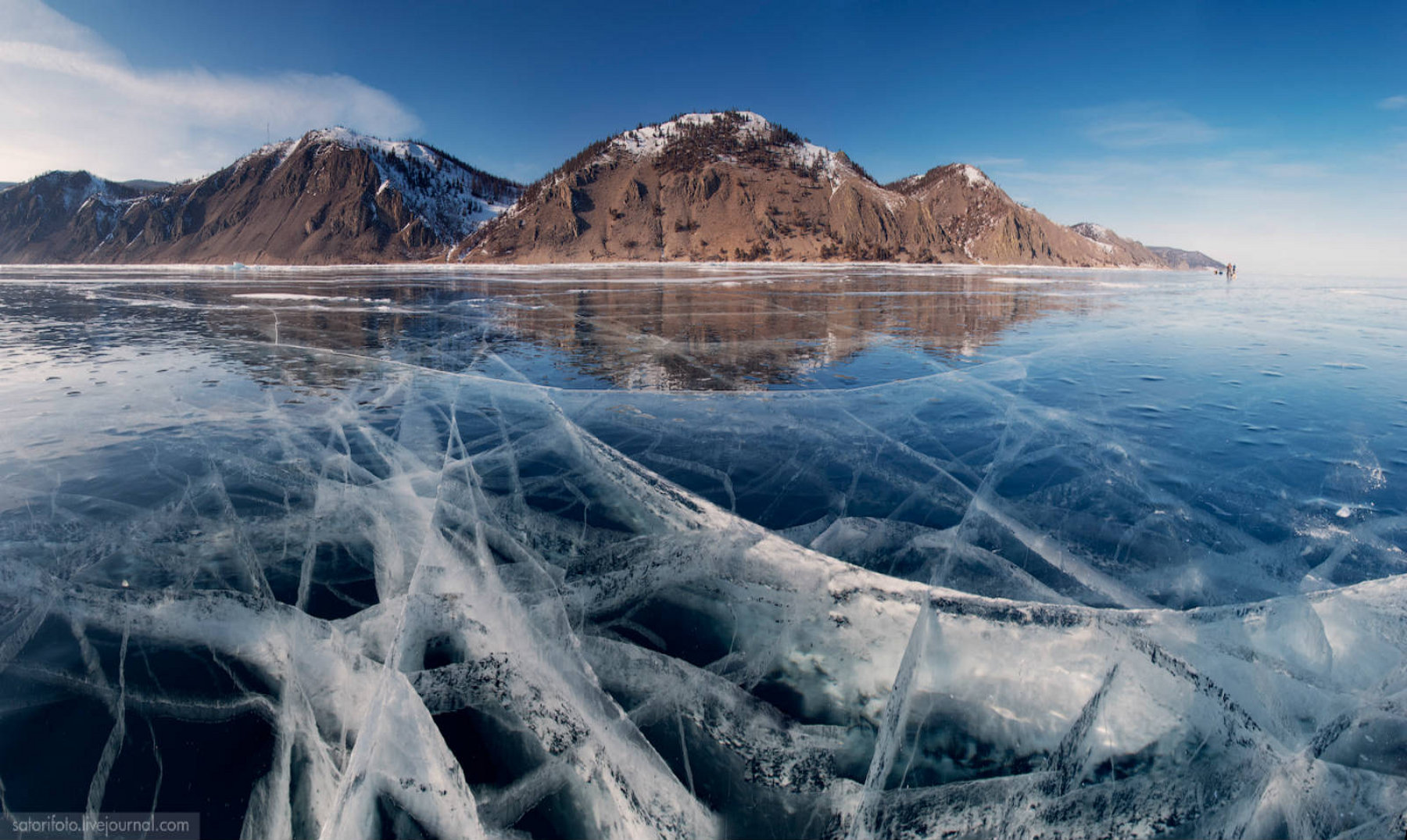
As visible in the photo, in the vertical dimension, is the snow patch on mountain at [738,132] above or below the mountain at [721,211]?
above

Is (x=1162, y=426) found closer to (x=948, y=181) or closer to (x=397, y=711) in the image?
(x=397, y=711)

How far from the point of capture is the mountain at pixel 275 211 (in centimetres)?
15500

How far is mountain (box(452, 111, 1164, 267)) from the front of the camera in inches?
5236

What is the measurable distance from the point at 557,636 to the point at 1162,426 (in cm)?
768

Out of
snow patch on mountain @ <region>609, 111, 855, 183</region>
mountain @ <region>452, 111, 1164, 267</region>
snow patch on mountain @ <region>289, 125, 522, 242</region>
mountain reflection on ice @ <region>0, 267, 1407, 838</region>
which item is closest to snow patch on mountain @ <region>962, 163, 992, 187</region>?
mountain @ <region>452, 111, 1164, 267</region>

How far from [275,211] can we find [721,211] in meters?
132

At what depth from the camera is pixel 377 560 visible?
402 centimetres

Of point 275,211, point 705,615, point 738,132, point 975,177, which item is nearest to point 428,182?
point 275,211

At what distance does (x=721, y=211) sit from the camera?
13975 cm

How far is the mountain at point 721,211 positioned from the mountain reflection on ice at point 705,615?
12385 cm

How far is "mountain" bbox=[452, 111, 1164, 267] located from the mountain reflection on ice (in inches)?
4876

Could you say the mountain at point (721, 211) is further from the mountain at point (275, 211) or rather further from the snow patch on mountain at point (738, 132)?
the mountain at point (275, 211)

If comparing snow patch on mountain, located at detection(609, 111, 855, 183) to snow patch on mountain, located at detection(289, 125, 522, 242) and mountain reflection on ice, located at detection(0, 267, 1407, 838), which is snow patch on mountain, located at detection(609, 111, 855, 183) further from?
mountain reflection on ice, located at detection(0, 267, 1407, 838)

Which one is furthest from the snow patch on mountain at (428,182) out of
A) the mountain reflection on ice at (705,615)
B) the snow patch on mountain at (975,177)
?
the mountain reflection on ice at (705,615)
